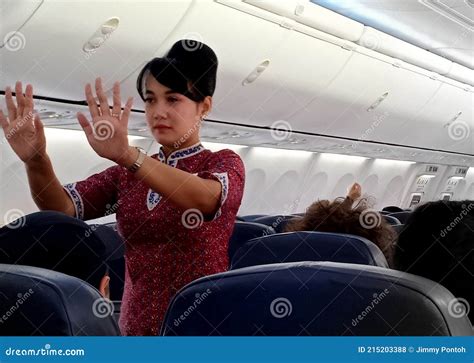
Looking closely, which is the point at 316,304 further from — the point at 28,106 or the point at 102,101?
the point at 28,106

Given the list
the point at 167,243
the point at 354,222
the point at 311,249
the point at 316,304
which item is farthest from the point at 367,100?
the point at 316,304

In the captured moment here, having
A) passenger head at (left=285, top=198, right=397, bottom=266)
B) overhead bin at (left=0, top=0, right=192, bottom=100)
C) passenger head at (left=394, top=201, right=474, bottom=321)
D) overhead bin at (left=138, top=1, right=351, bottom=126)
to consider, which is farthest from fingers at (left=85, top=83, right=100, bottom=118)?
overhead bin at (left=138, top=1, right=351, bottom=126)

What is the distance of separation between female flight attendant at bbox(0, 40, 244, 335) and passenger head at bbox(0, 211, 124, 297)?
0.28ft

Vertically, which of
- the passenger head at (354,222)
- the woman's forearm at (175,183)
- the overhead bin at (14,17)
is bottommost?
the overhead bin at (14,17)

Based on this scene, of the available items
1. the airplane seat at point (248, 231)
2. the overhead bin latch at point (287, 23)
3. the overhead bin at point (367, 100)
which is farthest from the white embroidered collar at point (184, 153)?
the overhead bin at point (367, 100)

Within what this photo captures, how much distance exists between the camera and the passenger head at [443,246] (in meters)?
1.69

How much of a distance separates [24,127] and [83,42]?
247 centimetres

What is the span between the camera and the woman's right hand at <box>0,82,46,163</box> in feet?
6.89

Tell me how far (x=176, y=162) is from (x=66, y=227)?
408 mm

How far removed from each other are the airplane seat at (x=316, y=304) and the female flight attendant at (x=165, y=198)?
538 millimetres

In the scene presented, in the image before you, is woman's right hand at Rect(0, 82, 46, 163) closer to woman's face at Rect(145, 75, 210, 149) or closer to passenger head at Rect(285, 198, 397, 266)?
woman's face at Rect(145, 75, 210, 149)

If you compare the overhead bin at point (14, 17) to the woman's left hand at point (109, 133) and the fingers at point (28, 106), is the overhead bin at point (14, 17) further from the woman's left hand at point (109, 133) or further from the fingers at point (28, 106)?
the woman's left hand at point (109, 133)

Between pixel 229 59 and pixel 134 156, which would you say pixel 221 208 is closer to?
pixel 134 156
